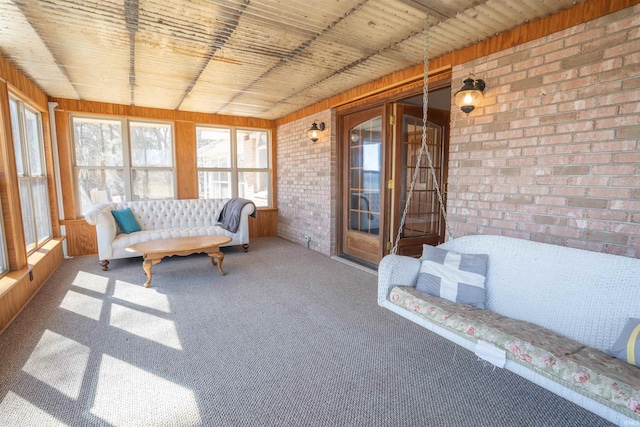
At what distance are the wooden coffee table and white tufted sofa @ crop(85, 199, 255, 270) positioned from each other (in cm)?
64

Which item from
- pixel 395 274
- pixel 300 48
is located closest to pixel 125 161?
pixel 300 48

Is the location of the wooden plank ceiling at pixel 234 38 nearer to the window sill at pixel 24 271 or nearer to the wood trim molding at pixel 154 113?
the wood trim molding at pixel 154 113

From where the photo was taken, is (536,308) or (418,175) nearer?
(536,308)

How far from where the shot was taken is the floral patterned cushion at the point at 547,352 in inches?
50.3

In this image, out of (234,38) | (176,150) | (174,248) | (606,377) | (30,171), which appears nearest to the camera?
(606,377)

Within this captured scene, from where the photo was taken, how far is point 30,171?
13.3ft

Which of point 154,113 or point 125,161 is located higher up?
point 154,113

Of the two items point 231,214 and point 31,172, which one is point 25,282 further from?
point 231,214

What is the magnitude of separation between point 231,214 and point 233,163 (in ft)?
4.96

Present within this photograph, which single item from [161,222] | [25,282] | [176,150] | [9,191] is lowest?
[25,282]

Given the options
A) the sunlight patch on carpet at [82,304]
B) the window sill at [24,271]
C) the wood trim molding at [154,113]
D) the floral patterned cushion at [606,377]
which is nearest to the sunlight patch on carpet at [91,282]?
the sunlight patch on carpet at [82,304]

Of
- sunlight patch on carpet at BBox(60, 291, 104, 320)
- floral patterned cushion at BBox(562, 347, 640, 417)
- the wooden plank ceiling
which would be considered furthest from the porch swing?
sunlight patch on carpet at BBox(60, 291, 104, 320)

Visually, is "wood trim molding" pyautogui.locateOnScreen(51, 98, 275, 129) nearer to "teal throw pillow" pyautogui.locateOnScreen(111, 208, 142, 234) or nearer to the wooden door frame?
"teal throw pillow" pyautogui.locateOnScreen(111, 208, 142, 234)

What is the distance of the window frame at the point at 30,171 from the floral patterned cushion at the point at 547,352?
4.21m
